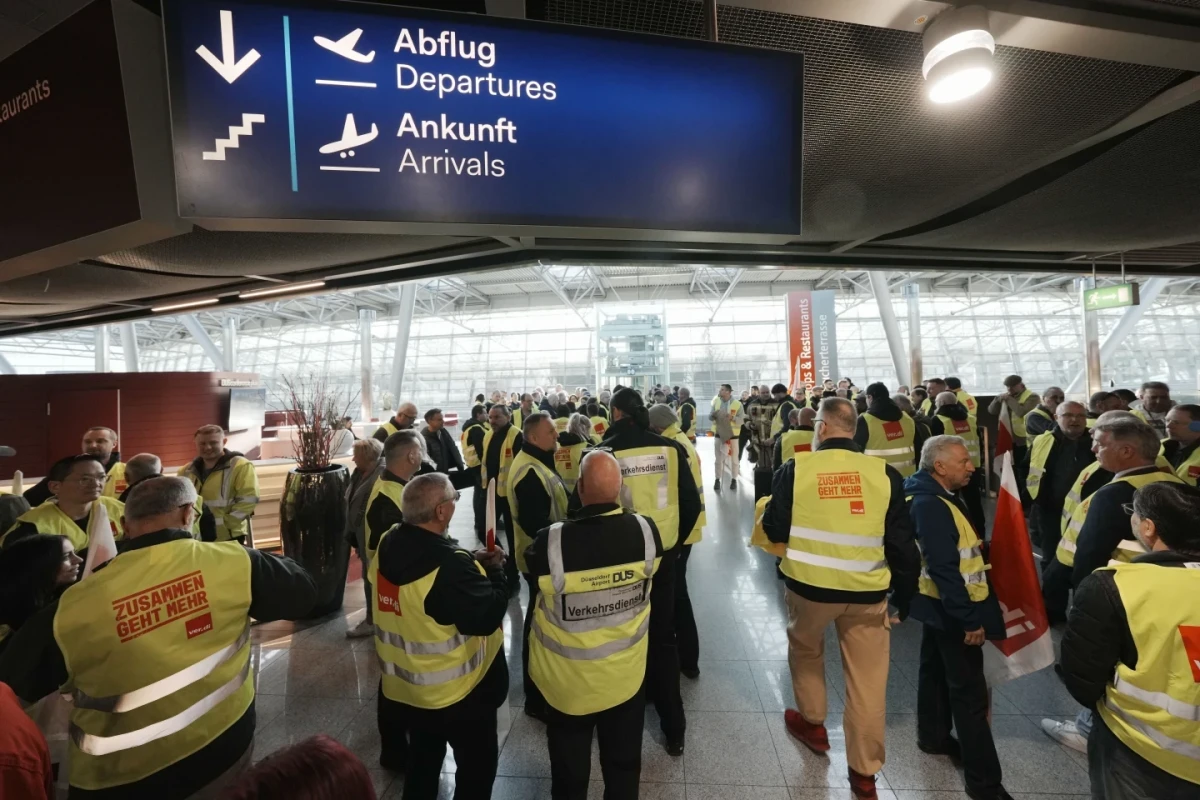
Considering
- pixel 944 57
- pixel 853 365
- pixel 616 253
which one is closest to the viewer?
pixel 944 57

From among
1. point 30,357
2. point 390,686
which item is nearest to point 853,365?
point 390,686

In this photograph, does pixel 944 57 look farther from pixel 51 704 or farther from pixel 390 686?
pixel 51 704

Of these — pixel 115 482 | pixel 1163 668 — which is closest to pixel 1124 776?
pixel 1163 668

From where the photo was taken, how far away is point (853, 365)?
24.9 meters

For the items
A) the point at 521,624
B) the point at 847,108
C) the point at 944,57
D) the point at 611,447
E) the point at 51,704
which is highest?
the point at 847,108

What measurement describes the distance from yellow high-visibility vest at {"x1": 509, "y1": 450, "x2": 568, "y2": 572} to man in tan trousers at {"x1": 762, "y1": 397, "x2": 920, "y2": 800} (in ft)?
4.50

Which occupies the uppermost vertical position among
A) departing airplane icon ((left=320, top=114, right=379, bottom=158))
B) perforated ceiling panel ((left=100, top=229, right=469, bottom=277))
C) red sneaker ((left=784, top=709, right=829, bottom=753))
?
perforated ceiling panel ((left=100, top=229, right=469, bottom=277))

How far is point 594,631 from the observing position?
182 centimetres

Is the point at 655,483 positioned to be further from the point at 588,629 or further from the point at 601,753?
the point at 601,753

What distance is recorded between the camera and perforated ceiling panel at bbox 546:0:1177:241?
192 cm

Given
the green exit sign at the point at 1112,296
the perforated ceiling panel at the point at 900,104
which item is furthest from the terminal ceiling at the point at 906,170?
the green exit sign at the point at 1112,296

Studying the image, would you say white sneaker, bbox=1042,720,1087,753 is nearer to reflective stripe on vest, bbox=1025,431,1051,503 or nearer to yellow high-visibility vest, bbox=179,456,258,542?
reflective stripe on vest, bbox=1025,431,1051,503

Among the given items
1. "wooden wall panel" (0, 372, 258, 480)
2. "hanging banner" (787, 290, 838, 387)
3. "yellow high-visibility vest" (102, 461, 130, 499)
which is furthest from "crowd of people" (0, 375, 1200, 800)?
"hanging banner" (787, 290, 838, 387)

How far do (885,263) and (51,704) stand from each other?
6.21 m
